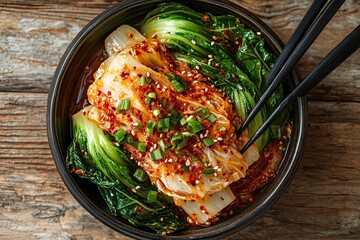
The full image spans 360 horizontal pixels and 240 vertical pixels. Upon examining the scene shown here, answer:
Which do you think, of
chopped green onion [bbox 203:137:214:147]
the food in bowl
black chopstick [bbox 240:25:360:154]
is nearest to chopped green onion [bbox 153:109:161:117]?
the food in bowl

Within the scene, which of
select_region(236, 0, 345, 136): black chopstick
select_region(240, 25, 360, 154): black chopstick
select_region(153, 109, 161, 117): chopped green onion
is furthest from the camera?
Answer: select_region(153, 109, 161, 117): chopped green onion

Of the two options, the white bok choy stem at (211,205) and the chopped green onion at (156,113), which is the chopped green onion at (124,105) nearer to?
the chopped green onion at (156,113)

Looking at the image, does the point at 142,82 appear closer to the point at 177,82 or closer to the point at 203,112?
the point at 177,82

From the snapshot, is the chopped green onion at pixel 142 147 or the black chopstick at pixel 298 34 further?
the chopped green onion at pixel 142 147

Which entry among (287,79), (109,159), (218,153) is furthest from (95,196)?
(287,79)

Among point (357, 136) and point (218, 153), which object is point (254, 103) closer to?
point (218, 153)

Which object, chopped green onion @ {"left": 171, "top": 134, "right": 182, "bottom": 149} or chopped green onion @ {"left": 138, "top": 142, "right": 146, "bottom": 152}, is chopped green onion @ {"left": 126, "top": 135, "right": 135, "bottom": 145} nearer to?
chopped green onion @ {"left": 138, "top": 142, "right": 146, "bottom": 152}

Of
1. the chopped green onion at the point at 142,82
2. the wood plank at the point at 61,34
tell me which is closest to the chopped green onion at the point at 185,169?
the chopped green onion at the point at 142,82

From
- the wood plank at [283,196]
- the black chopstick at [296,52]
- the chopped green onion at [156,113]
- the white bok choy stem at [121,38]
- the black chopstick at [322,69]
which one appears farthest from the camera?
the wood plank at [283,196]
